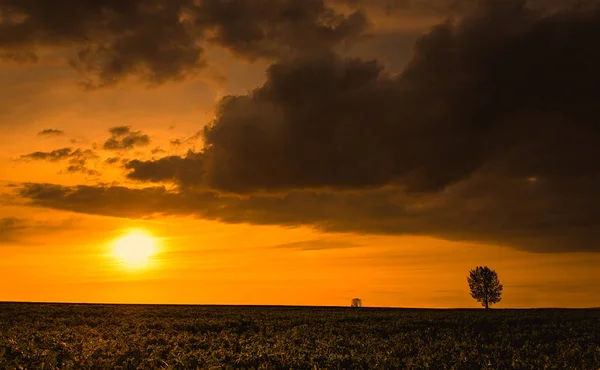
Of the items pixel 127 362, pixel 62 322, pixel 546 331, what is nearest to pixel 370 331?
pixel 546 331

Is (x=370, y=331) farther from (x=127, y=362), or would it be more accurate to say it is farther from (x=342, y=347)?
(x=127, y=362)

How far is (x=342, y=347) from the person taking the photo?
35.9 meters

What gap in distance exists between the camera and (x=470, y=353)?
1268 inches

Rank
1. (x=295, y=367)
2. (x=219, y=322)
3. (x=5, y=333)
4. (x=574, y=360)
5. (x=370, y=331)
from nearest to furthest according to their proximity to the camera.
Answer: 1. (x=295, y=367)
2. (x=574, y=360)
3. (x=5, y=333)
4. (x=370, y=331)
5. (x=219, y=322)

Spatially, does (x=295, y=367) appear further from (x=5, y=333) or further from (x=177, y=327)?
(x=177, y=327)

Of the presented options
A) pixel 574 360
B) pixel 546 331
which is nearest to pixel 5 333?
pixel 574 360

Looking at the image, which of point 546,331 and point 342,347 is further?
point 546,331

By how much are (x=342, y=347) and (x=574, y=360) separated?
42.5 ft

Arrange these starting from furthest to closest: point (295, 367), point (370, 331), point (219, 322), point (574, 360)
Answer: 1. point (219, 322)
2. point (370, 331)
3. point (574, 360)
4. point (295, 367)

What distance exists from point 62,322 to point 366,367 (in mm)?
43387

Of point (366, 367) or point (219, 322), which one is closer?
point (366, 367)

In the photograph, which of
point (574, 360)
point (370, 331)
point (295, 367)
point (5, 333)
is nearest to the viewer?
point (295, 367)

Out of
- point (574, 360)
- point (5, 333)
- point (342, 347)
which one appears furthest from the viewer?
point (5, 333)

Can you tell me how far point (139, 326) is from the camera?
54.9 metres
